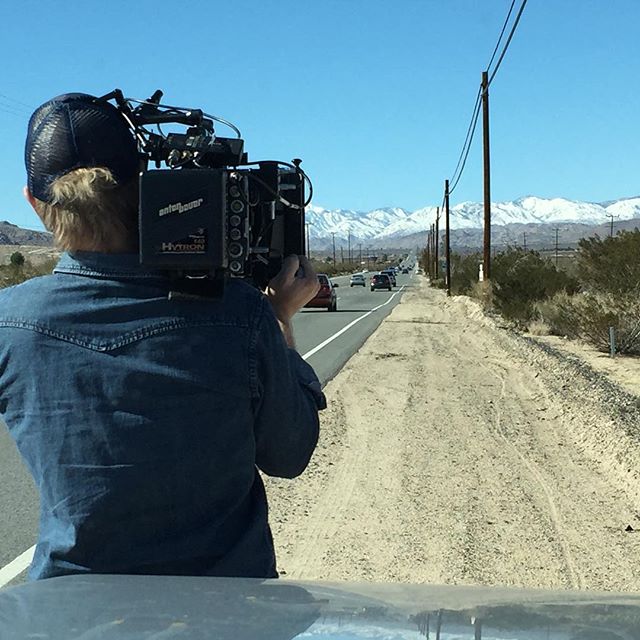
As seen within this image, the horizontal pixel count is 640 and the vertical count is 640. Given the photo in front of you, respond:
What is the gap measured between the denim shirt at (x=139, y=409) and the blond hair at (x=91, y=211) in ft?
0.15

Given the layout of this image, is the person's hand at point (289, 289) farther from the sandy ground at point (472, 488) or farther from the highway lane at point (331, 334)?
the highway lane at point (331, 334)

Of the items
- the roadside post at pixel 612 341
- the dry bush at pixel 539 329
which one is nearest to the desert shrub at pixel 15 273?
the dry bush at pixel 539 329

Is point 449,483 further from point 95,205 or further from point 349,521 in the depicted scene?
point 95,205

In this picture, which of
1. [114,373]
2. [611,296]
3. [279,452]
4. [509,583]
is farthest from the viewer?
[611,296]

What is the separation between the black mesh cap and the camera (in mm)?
2105

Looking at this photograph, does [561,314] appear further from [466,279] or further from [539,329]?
[466,279]

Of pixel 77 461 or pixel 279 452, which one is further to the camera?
pixel 279 452

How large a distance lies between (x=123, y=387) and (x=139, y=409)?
0.20ft

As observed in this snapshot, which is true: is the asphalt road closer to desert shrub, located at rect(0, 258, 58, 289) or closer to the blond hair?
the blond hair

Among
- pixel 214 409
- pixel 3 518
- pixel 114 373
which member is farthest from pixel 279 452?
pixel 3 518

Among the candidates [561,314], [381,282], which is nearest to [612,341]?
[561,314]

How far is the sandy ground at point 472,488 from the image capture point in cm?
576

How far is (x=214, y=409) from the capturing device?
207 centimetres

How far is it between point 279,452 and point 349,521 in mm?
4819
